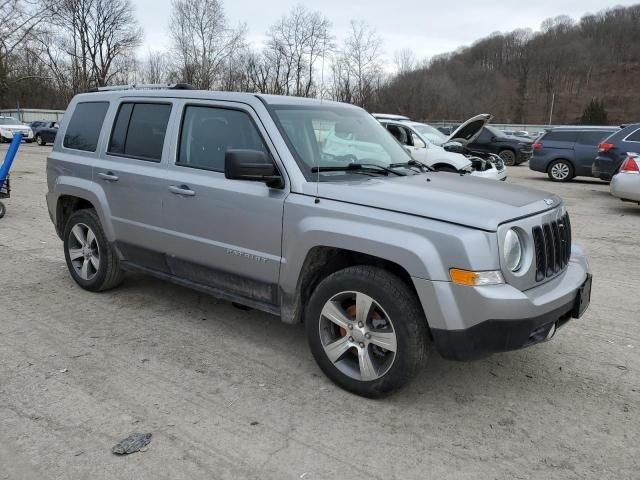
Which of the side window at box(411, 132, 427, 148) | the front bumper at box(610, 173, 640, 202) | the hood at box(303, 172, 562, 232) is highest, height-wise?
the side window at box(411, 132, 427, 148)

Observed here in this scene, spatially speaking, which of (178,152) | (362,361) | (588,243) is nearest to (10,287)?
(178,152)

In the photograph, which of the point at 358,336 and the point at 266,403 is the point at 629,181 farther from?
the point at 266,403

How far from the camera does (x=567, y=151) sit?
53.5ft

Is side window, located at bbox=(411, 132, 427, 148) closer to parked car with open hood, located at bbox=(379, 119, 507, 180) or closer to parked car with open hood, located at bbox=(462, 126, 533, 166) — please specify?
parked car with open hood, located at bbox=(379, 119, 507, 180)

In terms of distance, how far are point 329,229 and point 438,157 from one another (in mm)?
9454

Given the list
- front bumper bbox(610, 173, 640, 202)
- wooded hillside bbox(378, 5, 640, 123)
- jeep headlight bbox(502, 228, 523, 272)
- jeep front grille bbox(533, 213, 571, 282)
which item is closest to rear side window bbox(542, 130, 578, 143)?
front bumper bbox(610, 173, 640, 202)

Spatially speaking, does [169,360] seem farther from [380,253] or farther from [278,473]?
[380,253]

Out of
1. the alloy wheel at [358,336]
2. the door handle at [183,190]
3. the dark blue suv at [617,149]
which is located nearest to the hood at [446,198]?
the alloy wheel at [358,336]

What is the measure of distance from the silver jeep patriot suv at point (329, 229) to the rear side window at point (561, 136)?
1380 centimetres

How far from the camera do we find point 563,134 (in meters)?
16.7

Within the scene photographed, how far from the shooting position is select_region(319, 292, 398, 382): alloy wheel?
328cm

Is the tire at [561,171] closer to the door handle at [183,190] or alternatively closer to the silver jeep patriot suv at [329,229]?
the silver jeep patriot suv at [329,229]

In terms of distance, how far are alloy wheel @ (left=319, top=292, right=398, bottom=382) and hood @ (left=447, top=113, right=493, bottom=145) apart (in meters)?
9.59

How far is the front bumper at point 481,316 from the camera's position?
291cm
